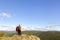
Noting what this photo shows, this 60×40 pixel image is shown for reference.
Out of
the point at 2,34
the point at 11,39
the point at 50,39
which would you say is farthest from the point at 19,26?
the point at 50,39

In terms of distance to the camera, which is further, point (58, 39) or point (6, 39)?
point (58, 39)

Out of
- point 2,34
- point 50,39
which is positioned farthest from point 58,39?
point 2,34

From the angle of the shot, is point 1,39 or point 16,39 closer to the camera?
point 16,39

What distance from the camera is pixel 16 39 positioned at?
27531mm

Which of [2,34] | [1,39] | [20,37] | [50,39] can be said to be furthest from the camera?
[50,39]

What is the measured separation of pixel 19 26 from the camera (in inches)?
1092

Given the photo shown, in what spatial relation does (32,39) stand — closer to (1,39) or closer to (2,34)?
(1,39)

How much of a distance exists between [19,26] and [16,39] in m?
1.98

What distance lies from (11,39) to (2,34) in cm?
583

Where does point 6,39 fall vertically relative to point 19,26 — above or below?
below

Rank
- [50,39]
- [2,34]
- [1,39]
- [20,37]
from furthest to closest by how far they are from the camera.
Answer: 1. [50,39]
2. [2,34]
3. [1,39]
4. [20,37]

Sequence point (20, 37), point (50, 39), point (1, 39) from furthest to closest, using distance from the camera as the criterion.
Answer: point (50, 39)
point (1, 39)
point (20, 37)

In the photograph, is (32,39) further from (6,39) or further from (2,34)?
(2,34)

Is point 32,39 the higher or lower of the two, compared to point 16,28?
lower
